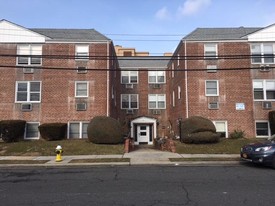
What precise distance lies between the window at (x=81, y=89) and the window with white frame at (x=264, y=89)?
14122 millimetres

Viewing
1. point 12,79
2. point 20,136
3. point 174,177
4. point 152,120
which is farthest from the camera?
point 152,120

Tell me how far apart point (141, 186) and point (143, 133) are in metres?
23.7

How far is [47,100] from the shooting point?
79.6 ft

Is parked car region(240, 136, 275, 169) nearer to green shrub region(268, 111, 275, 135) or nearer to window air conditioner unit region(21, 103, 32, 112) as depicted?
green shrub region(268, 111, 275, 135)

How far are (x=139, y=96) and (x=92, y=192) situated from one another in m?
26.3

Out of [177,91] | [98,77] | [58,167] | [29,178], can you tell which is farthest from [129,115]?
[29,178]

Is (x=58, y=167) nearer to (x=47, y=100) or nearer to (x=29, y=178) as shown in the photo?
(x=29, y=178)

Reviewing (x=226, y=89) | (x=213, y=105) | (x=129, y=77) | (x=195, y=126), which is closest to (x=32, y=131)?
(x=195, y=126)

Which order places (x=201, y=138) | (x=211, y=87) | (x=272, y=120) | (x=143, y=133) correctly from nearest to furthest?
(x=201, y=138), (x=272, y=120), (x=211, y=87), (x=143, y=133)

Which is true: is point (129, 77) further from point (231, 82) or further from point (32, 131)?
point (32, 131)

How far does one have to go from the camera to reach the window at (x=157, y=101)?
33.8m

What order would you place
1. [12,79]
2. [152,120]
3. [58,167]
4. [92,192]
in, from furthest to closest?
[152,120]
[12,79]
[58,167]
[92,192]

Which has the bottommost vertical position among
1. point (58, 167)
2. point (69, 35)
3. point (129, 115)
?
point (58, 167)

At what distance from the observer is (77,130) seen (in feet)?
79.0
